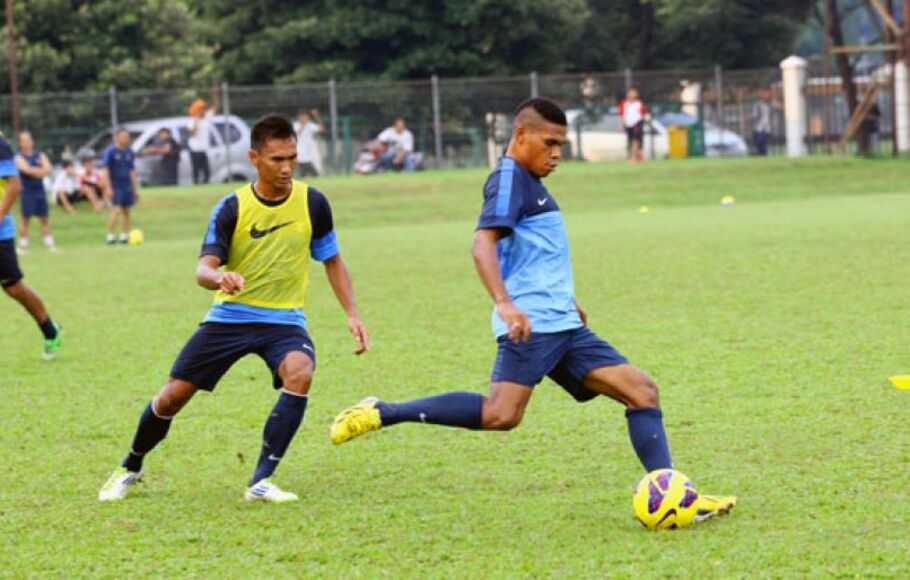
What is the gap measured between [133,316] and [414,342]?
3.95m

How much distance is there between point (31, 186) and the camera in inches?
990

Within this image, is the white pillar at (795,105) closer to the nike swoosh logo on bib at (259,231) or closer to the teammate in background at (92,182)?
the teammate in background at (92,182)

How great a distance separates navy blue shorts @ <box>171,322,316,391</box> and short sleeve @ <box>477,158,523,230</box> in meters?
1.18

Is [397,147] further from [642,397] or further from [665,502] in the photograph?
[665,502]

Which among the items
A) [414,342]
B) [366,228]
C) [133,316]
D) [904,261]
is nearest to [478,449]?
[414,342]

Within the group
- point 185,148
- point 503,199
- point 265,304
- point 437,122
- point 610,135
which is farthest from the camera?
point 610,135

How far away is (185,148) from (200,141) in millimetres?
488

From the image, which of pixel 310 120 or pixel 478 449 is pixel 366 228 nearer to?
pixel 310 120

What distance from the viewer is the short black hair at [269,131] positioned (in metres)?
6.83

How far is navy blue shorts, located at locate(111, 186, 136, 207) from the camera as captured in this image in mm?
25859

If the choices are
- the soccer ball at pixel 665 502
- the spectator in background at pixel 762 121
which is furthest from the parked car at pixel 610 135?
the soccer ball at pixel 665 502

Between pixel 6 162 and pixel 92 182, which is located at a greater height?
pixel 6 162

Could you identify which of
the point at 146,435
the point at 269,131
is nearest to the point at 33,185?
the point at 146,435

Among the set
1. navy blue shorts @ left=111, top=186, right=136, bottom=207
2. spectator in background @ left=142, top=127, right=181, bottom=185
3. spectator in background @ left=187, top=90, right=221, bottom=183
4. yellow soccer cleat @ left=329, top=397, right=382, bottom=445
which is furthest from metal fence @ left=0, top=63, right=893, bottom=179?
yellow soccer cleat @ left=329, top=397, right=382, bottom=445
